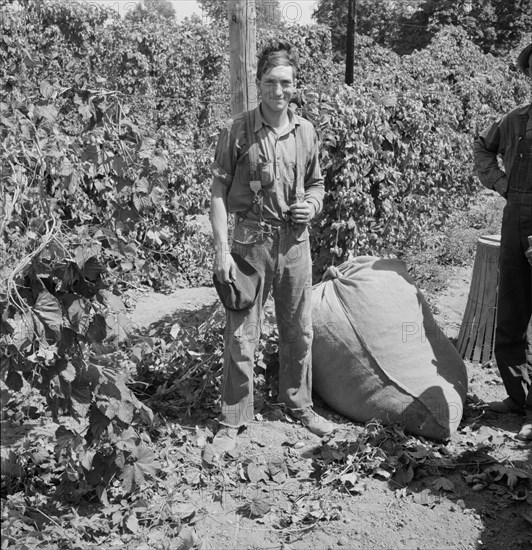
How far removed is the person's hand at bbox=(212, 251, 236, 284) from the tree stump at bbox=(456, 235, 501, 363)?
1.86m

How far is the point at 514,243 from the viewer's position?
3891 millimetres

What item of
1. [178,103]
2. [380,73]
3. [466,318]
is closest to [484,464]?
[466,318]

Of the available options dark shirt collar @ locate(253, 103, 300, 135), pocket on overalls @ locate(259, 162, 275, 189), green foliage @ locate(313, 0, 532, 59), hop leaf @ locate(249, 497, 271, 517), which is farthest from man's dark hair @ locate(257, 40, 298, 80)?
green foliage @ locate(313, 0, 532, 59)

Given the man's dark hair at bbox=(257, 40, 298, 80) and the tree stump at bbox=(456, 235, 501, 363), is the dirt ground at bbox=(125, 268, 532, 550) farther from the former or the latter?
the man's dark hair at bbox=(257, 40, 298, 80)

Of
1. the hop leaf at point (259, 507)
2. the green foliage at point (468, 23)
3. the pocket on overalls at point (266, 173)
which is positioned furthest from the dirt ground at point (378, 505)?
the green foliage at point (468, 23)

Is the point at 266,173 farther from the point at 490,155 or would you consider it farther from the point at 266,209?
the point at 490,155

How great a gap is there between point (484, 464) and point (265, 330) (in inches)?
63.1

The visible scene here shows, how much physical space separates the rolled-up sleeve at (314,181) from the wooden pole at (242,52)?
657 millimetres

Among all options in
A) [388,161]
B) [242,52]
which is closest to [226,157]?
[242,52]

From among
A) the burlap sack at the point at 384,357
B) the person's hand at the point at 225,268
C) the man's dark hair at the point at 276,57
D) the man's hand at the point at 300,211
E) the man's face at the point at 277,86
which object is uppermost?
the man's dark hair at the point at 276,57

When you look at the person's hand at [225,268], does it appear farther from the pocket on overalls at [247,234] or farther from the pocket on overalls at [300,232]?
the pocket on overalls at [300,232]

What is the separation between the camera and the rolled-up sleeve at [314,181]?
3.58 meters

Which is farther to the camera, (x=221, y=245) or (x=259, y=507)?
→ (x=221, y=245)

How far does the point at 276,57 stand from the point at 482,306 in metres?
2.21
